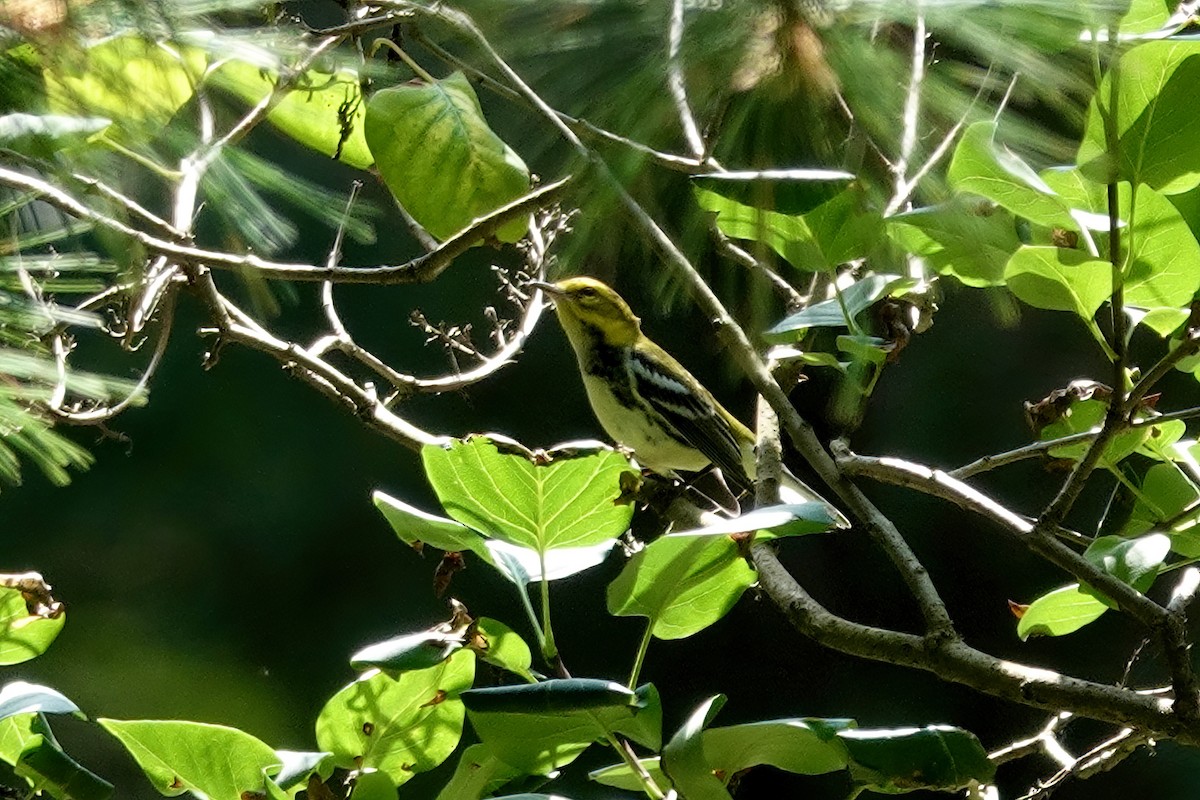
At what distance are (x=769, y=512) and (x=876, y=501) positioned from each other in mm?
1422

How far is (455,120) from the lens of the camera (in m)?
0.98

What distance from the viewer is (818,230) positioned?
32.6 inches

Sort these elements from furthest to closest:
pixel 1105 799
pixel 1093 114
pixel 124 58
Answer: pixel 1105 799 → pixel 1093 114 → pixel 124 58

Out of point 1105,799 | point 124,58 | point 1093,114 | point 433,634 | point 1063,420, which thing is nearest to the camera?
point 124,58

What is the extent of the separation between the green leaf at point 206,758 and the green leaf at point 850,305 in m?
0.43

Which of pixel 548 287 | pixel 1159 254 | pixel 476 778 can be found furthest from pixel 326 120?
pixel 1159 254

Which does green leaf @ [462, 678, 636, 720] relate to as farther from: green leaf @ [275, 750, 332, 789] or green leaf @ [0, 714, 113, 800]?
green leaf @ [0, 714, 113, 800]

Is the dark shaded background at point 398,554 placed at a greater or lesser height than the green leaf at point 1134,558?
lesser

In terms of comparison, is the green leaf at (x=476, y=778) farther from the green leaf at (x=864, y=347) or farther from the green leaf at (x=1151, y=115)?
the green leaf at (x=1151, y=115)

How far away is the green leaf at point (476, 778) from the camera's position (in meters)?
0.81

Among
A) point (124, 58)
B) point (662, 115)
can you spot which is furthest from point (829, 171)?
point (124, 58)

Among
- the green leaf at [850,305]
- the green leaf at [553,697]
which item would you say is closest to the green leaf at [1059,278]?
the green leaf at [850,305]

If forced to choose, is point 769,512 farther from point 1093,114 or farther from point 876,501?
point 876,501

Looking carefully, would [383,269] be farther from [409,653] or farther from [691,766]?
[691,766]
